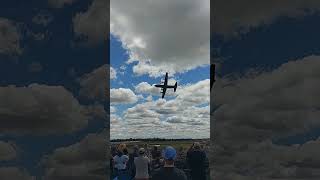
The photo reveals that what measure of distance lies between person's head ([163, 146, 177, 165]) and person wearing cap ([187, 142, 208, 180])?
83.0 inches

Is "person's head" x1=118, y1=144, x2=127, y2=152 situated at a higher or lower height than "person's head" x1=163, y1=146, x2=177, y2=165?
lower

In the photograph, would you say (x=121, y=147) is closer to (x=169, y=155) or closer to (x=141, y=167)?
(x=141, y=167)

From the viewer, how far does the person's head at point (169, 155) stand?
13.3 ft

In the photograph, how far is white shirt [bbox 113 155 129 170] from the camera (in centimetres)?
720

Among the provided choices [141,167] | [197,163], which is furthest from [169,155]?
[141,167]

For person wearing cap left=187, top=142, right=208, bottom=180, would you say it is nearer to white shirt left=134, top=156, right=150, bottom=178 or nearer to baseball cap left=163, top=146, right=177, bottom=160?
white shirt left=134, top=156, right=150, bottom=178

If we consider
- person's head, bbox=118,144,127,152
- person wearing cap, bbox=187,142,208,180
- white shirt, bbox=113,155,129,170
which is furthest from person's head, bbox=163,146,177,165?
person's head, bbox=118,144,127,152

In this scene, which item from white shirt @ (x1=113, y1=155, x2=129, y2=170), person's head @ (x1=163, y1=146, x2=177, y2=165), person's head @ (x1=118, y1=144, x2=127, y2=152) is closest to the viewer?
person's head @ (x1=163, y1=146, x2=177, y2=165)

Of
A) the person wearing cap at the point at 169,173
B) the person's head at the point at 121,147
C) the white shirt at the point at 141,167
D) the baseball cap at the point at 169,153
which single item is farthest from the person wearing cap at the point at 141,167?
the person wearing cap at the point at 169,173

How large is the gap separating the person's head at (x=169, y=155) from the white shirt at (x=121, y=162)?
2965mm

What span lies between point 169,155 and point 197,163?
2.32 m

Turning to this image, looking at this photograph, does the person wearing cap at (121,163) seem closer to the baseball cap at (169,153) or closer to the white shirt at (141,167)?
the white shirt at (141,167)

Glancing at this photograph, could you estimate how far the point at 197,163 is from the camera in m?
6.40

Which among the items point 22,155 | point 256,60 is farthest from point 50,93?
point 256,60
